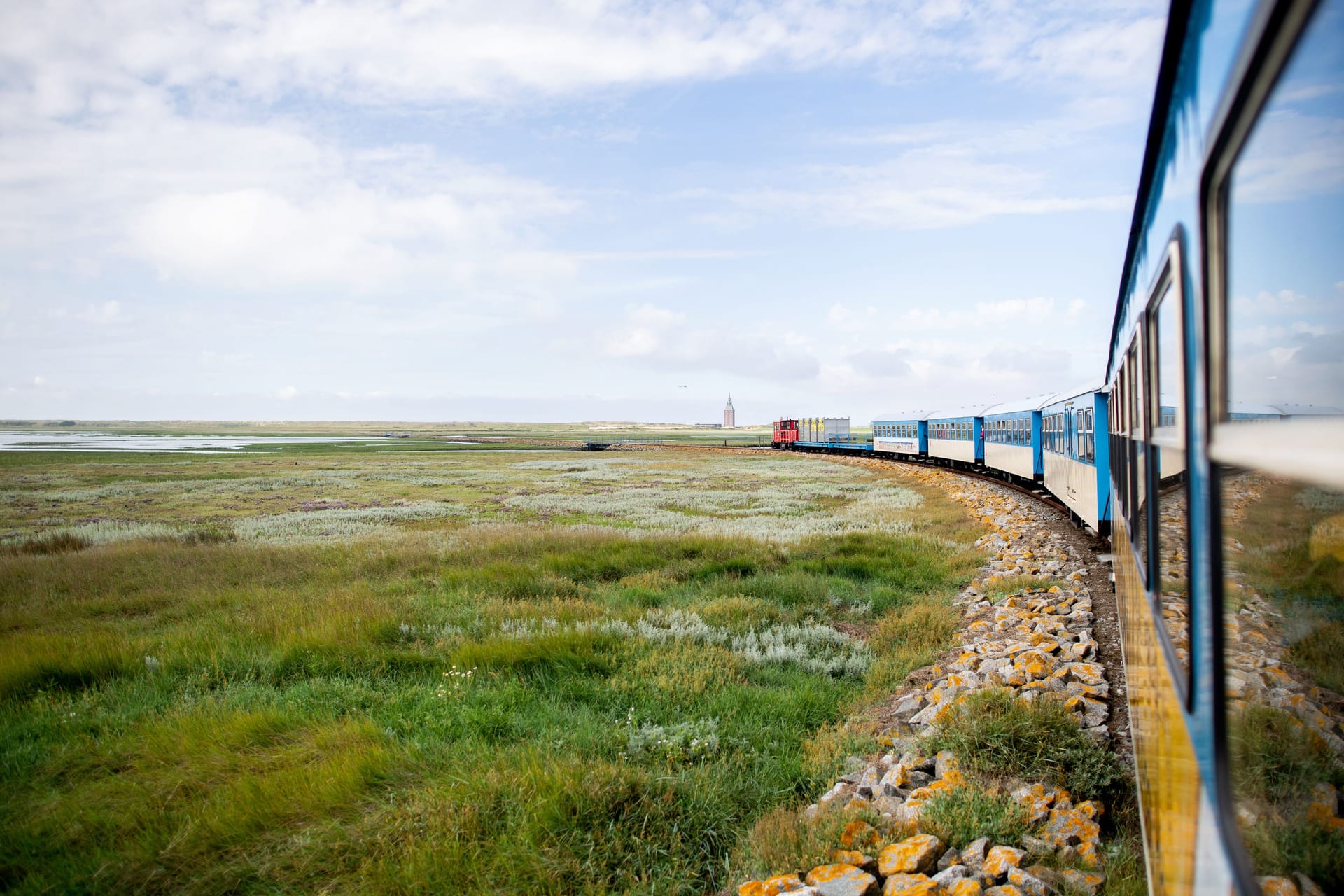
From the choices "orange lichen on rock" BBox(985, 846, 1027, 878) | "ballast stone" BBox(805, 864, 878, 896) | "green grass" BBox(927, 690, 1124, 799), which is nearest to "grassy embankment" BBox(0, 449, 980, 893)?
"ballast stone" BBox(805, 864, 878, 896)

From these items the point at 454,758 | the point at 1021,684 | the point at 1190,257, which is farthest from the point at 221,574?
the point at 1190,257

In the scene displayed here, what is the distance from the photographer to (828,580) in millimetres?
11789

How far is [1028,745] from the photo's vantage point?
17.2 ft

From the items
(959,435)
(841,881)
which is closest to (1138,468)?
(841,881)

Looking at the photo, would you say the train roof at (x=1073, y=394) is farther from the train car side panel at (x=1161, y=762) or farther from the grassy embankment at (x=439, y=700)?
the train car side panel at (x=1161, y=762)

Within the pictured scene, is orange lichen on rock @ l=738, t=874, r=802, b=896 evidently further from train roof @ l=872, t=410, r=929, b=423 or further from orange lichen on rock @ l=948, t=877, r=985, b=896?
train roof @ l=872, t=410, r=929, b=423

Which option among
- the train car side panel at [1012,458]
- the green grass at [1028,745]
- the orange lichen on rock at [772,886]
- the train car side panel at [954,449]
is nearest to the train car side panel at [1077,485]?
the train car side panel at [1012,458]

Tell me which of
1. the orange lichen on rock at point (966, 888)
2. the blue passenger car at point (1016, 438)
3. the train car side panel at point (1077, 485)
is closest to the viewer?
the orange lichen on rock at point (966, 888)

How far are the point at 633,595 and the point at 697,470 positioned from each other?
3763 cm

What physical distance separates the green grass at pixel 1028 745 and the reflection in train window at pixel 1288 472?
3.88 metres

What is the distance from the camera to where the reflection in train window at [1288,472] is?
40.9 inches

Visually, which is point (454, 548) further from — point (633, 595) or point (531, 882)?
point (531, 882)

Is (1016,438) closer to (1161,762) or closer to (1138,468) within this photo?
(1138,468)

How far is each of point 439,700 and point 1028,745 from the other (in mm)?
4579
